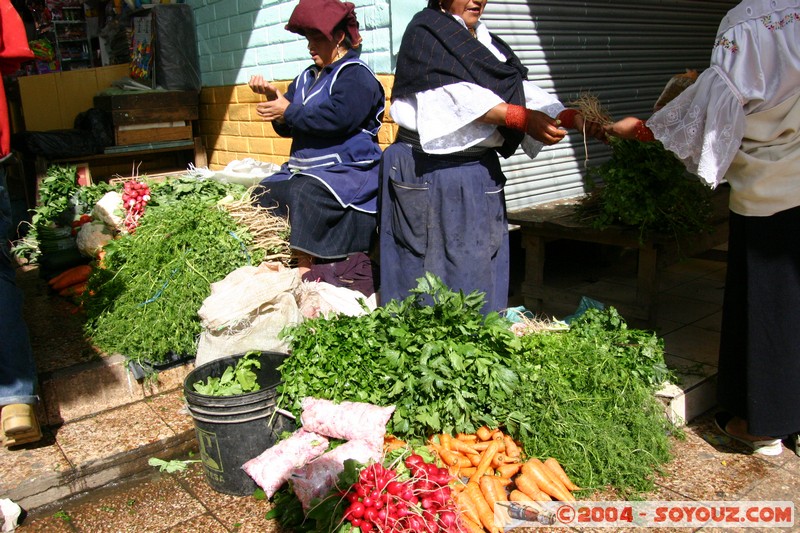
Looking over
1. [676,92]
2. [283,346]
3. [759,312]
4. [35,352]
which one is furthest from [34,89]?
[759,312]

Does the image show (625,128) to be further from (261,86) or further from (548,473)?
(261,86)

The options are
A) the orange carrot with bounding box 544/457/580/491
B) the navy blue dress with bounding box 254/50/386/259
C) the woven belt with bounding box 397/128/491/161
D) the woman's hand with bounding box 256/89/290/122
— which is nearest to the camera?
the orange carrot with bounding box 544/457/580/491

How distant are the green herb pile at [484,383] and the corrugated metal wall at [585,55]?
88.1 inches

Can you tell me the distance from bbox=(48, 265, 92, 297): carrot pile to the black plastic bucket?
223 cm

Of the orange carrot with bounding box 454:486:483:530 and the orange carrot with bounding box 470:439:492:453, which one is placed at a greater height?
the orange carrot with bounding box 470:439:492:453

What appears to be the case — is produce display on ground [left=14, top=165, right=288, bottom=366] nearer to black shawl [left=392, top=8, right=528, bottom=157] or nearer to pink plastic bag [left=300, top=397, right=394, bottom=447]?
pink plastic bag [left=300, top=397, right=394, bottom=447]

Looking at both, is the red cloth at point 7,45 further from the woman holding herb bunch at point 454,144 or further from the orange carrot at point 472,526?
the orange carrot at point 472,526

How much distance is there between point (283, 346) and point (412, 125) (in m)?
1.45

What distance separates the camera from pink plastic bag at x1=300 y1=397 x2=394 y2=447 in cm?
293

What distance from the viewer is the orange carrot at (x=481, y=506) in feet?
8.86

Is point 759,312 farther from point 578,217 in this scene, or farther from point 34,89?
point 34,89

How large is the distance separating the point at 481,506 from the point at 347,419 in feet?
2.26

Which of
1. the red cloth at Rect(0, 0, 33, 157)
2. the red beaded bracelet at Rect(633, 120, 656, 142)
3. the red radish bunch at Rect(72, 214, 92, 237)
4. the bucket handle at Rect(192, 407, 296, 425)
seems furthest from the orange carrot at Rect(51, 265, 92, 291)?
the red beaded bracelet at Rect(633, 120, 656, 142)

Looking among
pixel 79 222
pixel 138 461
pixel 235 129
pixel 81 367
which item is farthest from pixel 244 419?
pixel 235 129
